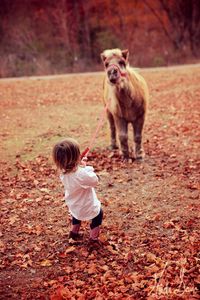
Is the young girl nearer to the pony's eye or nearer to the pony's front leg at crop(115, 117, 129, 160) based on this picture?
the pony's eye

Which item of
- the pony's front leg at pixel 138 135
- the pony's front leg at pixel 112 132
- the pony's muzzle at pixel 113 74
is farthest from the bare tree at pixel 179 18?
the pony's muzzle at pixel 113 74

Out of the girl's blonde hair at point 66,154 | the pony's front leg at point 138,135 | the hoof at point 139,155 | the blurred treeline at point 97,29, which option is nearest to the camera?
the girl's blonde hair at point 66,154

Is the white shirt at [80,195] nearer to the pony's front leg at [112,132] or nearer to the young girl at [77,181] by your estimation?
the young girl at [77,181]

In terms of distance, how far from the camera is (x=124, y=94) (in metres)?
7.09

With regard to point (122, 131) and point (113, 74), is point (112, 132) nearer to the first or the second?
point (122, 131)

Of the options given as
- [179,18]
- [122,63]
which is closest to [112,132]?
[122,63]

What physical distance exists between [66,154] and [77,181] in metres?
0.33

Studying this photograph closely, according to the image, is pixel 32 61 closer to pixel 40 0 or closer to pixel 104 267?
pixel 40 0

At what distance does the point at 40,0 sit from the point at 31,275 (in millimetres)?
27055

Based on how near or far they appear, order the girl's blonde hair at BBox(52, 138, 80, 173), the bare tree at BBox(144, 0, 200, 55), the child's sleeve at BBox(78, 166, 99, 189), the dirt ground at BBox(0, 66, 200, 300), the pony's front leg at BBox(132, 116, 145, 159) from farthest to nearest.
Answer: the bare tree at BBox(144, 0, 200, 55) < the pony's front leg at BBox(132, 116, 145, 159) < the child's sleeve at BBox(78, 166, 99, 189) < the girl's blonde hair at BBox(52, 138, 80, 173) < the dirt ground at BBox(0, 66, 200, 300)

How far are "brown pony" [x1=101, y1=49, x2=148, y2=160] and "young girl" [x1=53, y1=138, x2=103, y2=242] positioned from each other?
106 inches

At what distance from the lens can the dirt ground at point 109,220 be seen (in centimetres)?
397

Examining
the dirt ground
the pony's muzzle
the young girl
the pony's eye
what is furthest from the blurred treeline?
the young girl

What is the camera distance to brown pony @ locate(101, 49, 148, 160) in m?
6.77
